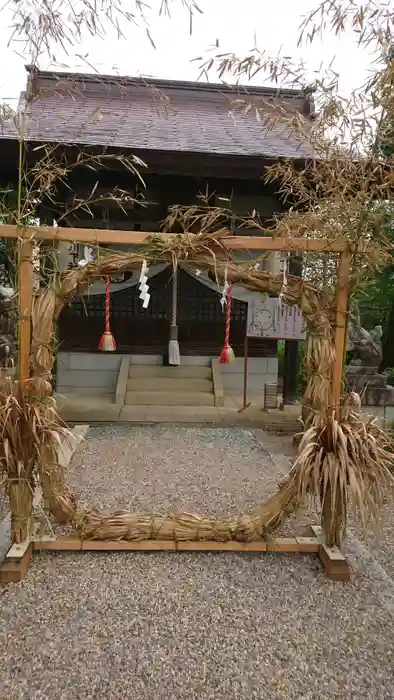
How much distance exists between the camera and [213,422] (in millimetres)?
6367

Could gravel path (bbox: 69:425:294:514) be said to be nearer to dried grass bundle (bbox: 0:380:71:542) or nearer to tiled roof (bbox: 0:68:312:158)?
dried grass bundle (bbox: 0:380:71:542)

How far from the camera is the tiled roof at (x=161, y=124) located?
16.4 ft

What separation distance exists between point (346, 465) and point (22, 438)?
1.68 meters

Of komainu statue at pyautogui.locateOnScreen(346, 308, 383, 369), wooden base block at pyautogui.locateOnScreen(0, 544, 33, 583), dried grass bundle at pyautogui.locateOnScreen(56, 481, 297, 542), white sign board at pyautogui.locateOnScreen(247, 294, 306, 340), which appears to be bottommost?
wooden base block at pyautogui.locateOnScreen(0, 544, 33, 583)

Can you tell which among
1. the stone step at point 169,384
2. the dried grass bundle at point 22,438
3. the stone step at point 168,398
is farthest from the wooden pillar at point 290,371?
the dried grass bundle at point 22,438

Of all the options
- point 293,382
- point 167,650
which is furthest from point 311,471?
point 293,382

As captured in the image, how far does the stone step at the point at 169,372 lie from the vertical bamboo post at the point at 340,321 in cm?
530

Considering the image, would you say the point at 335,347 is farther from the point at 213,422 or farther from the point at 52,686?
the point at 213,422

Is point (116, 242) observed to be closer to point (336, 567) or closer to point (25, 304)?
point (25, 304)

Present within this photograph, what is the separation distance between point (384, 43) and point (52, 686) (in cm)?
309

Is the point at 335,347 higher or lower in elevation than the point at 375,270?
lower

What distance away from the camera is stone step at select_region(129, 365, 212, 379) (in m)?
7.80

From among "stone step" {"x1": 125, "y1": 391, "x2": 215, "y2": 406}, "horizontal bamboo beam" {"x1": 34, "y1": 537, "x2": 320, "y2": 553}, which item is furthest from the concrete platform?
"horizontal bamboo beam" {"x1": 34, "y1": 537, "x2": 320, "y2": 553}

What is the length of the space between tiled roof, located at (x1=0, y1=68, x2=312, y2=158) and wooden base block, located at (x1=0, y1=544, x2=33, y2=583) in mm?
2942
